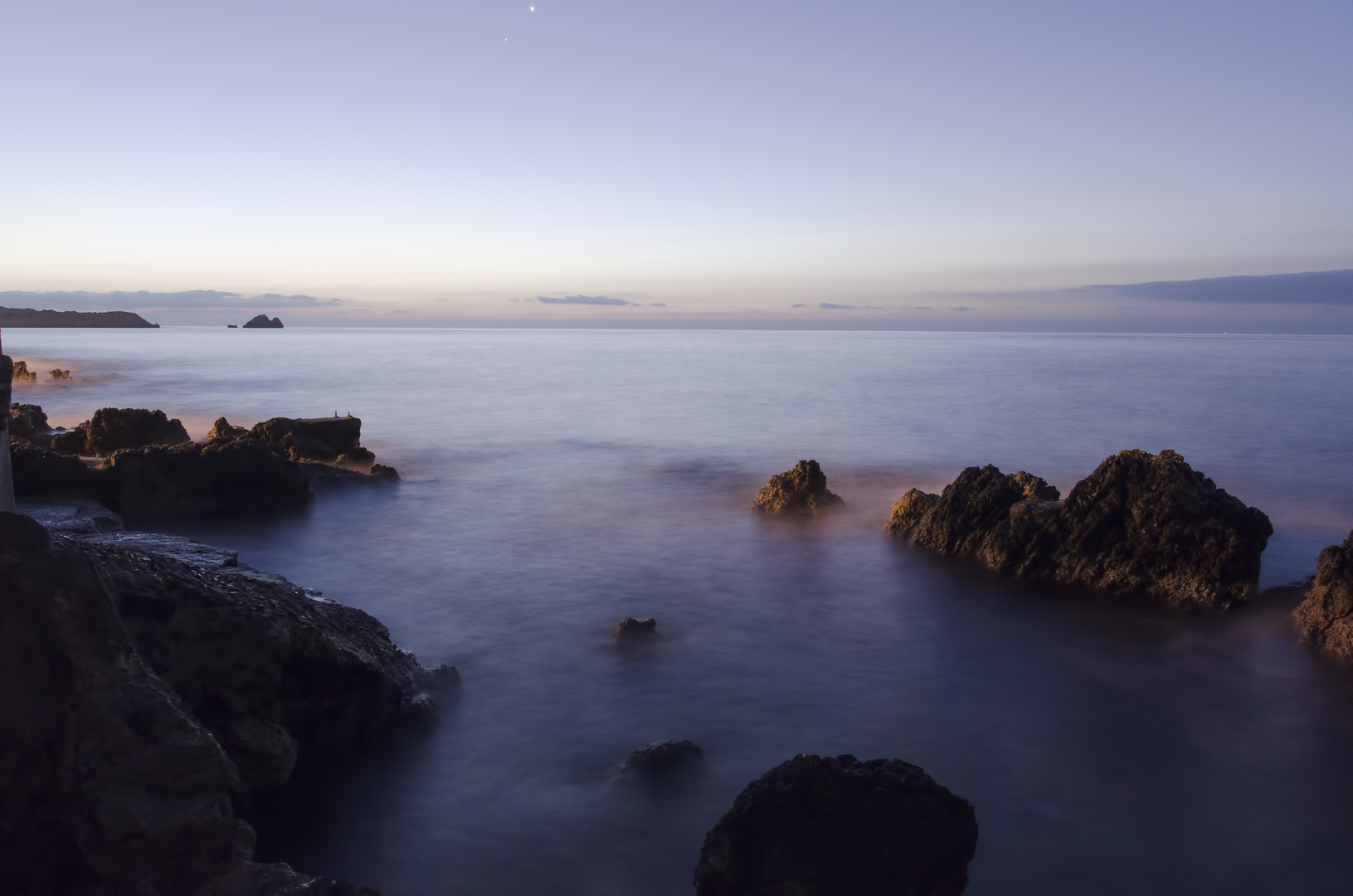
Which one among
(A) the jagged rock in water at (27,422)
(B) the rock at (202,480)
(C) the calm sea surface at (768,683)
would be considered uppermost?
(A) the jagged rock in water at (27,422)

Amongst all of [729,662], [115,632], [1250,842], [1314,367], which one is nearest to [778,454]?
[729,662]

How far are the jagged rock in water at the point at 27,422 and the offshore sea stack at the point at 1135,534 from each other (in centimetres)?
1784

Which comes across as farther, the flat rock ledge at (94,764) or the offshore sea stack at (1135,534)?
the offshore sea stack at (1135,534)

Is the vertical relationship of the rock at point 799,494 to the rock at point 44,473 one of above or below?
below

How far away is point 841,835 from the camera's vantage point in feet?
14.3

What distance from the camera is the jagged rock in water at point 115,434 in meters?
16.1

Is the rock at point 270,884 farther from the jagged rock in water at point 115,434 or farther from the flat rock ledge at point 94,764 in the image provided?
the jagged rock in water at point 115,434

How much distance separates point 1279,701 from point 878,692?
359 centimetres

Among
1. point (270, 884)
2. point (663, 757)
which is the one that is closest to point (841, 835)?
point (663, 757)

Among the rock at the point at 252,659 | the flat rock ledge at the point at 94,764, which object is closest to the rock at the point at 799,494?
the rock at the point at 252,659

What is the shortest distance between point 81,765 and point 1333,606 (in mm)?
10309

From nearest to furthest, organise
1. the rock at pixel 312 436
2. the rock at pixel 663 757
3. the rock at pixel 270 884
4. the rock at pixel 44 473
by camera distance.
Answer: the rock at pixel 270 884
the rock at pixel 663 757
the rock at pixel 44 473
the rock at pixel 312 436

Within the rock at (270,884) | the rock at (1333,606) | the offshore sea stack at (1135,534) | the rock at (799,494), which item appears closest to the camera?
the rock at (270,884)

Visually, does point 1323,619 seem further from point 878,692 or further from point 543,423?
point 543,423
